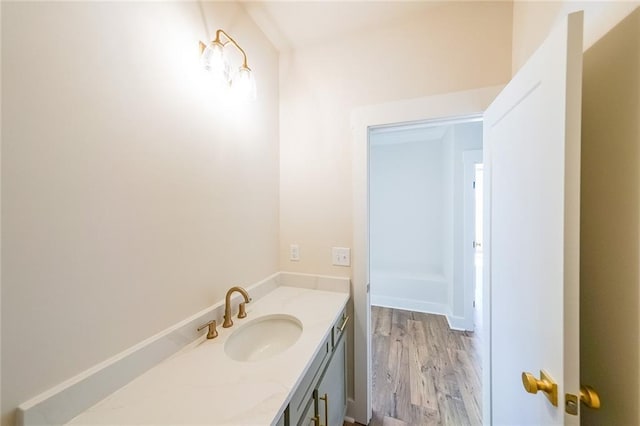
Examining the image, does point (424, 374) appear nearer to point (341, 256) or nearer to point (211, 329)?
point (341, 256)

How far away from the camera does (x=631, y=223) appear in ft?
1.92

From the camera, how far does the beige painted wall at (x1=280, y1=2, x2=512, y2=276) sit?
1293mm

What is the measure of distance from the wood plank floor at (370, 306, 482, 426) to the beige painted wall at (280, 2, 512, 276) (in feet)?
3.50

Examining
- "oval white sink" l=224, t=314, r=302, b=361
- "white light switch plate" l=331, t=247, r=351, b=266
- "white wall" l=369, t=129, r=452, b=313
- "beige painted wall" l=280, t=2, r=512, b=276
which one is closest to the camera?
"oval white sink" l=224, t=314, r=302, b=361

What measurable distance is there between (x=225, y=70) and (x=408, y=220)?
10.9ft

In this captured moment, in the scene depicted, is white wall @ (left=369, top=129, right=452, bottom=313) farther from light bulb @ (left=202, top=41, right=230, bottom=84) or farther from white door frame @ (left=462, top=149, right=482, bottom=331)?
light bulb @ (left=202, top=41, right=230, bottom=84)

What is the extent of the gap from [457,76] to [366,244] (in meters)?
1.12

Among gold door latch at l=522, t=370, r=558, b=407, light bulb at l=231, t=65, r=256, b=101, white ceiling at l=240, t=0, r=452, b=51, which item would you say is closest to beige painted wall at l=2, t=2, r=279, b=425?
light bulb at l=231, t=65, r=256, b=101

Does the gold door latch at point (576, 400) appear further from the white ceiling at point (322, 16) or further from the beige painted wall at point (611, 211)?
the white ceiling at point (322, 16)

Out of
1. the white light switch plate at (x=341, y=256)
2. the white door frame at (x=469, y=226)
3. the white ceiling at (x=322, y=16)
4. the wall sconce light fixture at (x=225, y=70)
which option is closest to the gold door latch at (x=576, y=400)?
the white light switch plate at (x=341, y=256)

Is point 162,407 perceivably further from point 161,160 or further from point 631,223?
point 631,223

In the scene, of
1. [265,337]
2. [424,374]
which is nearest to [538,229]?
[265,337]

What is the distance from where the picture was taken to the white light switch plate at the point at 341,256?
5.04 ft

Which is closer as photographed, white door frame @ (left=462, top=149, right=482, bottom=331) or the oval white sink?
the oval white sink
